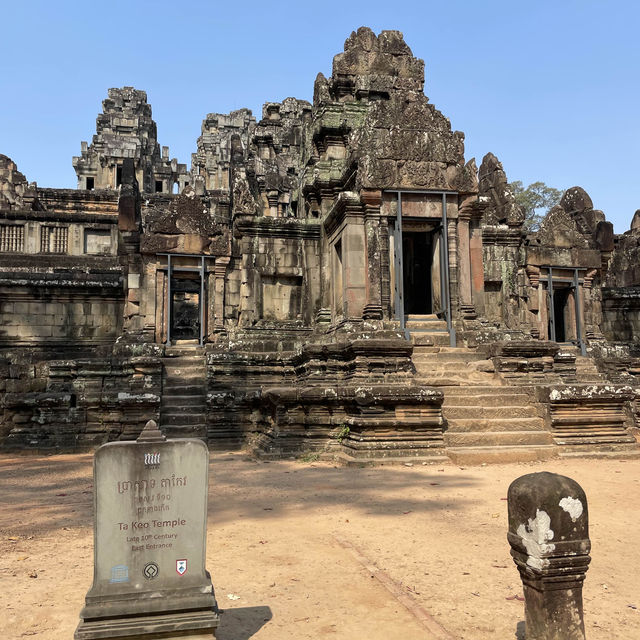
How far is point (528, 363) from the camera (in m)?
10.5

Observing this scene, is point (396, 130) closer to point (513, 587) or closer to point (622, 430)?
point (622, 430)

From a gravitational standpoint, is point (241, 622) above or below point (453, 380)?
below

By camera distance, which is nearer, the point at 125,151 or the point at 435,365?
the point at 435,365

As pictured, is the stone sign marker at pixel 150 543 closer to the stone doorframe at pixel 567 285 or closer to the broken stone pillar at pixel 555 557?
the broken stone pillar at pixel 555 557

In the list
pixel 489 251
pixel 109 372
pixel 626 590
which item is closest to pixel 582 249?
pixel 489 251

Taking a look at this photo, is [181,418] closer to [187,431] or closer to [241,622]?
[187,431]

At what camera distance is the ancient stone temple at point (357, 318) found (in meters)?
9.46

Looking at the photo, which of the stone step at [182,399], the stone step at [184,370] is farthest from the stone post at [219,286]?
the stone step at [182,399]

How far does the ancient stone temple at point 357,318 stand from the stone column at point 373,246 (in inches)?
1.1

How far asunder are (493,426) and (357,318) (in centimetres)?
321

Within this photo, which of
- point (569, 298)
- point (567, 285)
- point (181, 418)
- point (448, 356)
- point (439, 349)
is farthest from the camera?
point (569, 298)

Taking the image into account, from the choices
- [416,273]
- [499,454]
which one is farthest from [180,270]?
[499,454]

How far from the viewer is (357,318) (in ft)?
36.4

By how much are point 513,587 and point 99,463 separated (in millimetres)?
2580
